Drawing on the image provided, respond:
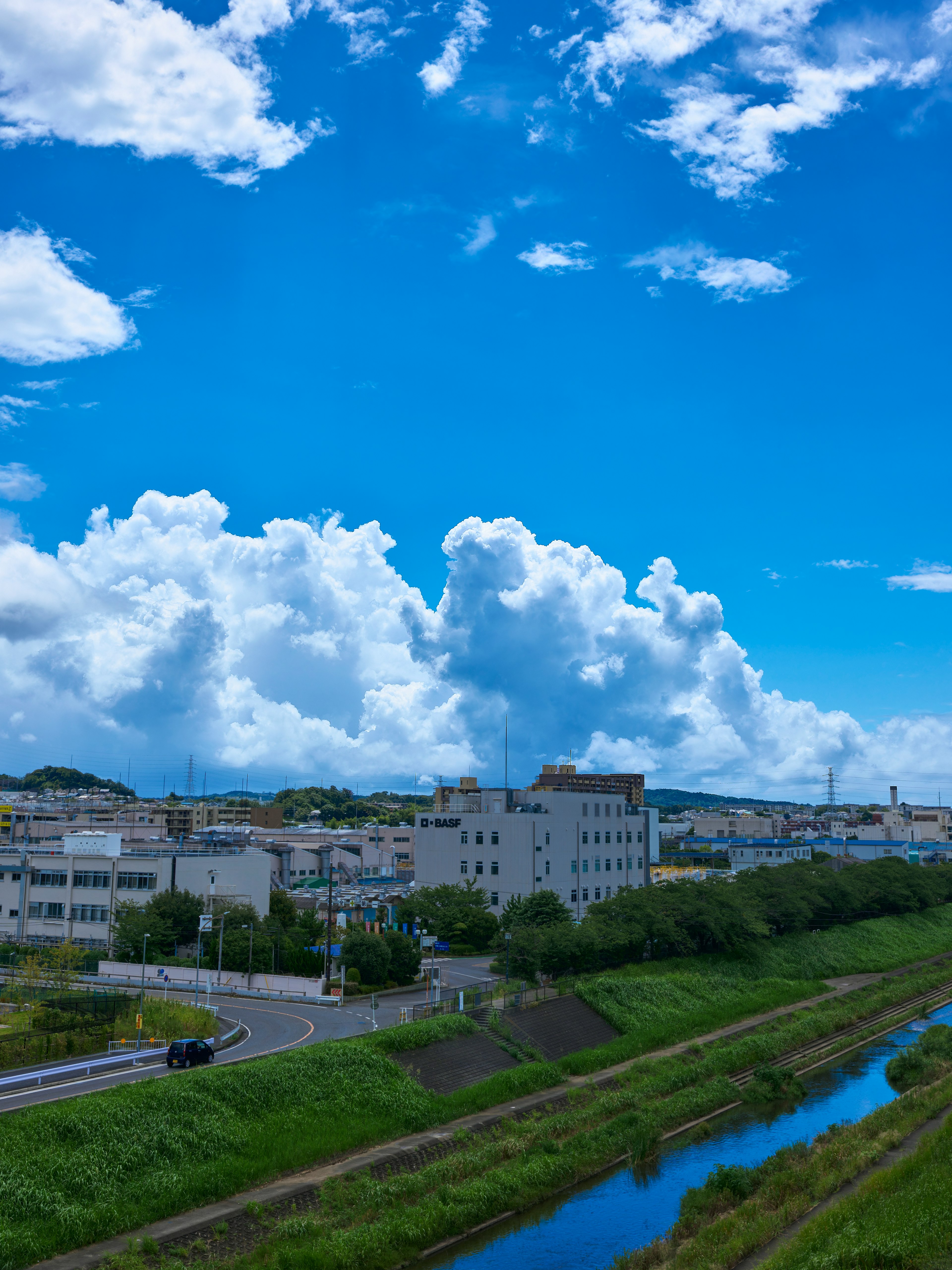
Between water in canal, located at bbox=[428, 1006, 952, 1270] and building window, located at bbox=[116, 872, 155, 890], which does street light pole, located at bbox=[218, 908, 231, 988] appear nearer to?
building window, located at bbox=[116, 872, 155, 890]

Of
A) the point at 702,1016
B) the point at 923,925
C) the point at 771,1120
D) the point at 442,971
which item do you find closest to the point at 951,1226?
the point at 771,1120

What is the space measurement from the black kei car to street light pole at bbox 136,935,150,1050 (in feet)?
10.1

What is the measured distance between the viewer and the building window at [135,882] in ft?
247

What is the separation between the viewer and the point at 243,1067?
37.2 meters

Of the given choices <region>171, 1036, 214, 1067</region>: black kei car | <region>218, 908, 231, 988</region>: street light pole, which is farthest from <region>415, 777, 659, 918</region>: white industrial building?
<region>171, 1036, 214, 1067</region>: black kei car

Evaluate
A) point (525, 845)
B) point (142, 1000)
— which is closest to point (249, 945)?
point (142, 1000)

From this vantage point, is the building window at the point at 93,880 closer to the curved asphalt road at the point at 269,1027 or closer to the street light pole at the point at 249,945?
the street light pole at the point at 249,945

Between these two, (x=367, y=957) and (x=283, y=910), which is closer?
(x=367, y=957)

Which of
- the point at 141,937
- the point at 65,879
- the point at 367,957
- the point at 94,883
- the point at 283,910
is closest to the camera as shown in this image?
the point at 367,957

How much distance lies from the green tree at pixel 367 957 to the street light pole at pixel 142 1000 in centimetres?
1138

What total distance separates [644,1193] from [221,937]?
31038 mm

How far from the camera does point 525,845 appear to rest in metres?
92.4

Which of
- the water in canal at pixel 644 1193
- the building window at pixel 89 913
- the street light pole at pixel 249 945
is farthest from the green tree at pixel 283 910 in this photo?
the water in canal at pixel 644 1193

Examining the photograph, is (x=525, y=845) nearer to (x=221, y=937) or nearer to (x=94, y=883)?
(x=94, y=883)
